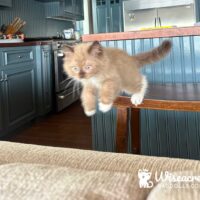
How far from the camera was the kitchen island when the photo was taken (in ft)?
5.16

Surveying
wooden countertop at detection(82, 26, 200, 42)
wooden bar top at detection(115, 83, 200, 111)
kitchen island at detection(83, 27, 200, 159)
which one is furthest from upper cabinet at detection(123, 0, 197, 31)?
wooden bar top at detection(115, 83, 200, 111)

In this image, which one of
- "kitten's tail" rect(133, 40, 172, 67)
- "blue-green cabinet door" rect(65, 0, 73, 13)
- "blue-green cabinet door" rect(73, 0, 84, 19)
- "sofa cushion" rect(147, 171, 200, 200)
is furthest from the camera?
"blue-green cabinet door" rect(73, 0, 84, 19)

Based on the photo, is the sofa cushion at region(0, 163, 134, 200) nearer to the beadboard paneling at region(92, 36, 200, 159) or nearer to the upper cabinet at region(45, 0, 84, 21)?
the beadboard paneling at region(92, 36, 200, 159)

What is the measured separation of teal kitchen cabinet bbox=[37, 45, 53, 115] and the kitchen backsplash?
0.68 meters

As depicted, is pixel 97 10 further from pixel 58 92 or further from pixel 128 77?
pixel 128 77

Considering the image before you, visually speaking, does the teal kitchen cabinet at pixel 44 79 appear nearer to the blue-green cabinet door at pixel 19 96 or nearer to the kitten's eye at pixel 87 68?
the blue-green cabinet door at pixel 19 96

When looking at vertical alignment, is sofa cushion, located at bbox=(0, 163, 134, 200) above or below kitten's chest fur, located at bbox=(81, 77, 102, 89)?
below

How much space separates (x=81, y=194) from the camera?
31cm

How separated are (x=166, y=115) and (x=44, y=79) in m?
2.21

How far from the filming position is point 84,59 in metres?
0.53

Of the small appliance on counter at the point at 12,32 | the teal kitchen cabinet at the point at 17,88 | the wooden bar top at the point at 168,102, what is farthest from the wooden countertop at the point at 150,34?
the small appliance on counter at the point at 12,32

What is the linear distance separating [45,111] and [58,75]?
517 millimetres

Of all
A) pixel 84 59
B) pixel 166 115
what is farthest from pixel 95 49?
pixel 166 115

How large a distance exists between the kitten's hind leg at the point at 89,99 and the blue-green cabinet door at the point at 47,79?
3.03 meters
